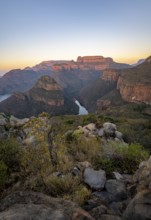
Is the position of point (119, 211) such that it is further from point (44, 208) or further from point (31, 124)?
point (31, 124)

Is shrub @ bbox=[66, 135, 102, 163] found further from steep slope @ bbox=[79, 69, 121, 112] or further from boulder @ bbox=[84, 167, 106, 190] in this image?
steep slope @ bbox=[79, 69, 121, 112]

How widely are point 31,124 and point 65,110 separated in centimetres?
13455

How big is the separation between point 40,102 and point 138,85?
69170mm

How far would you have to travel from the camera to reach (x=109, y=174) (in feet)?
20.0

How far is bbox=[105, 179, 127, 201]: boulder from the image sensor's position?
4.87 metres

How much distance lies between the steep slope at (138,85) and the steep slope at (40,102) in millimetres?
35314

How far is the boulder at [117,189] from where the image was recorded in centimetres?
487

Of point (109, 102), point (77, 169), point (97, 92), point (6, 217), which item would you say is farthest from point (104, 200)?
point (97, 92)

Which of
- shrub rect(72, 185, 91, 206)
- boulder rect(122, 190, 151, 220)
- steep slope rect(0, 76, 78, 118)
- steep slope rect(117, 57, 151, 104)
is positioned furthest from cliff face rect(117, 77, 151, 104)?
boulder rect(122, 190, 151, 220)

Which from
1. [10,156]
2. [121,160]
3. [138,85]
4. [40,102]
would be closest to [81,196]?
[10,156]

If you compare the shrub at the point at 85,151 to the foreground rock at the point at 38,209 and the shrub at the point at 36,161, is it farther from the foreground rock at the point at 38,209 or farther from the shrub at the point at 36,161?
the foreground rock at the point at 38,209

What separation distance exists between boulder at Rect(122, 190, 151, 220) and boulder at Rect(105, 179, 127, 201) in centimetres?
113

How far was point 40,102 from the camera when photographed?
153m

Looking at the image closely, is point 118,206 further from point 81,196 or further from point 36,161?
point 36,161
